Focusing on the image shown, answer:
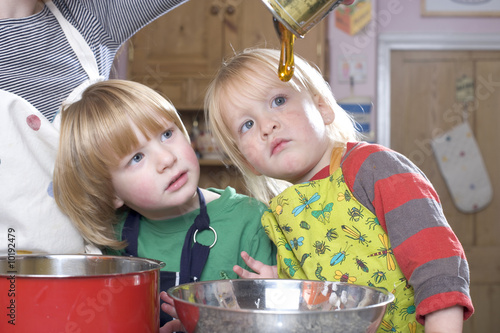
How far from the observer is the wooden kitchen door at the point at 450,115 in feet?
11.7

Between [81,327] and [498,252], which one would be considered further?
[498,252]

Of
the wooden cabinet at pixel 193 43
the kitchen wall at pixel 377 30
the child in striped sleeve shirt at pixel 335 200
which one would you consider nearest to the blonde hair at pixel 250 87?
the child in striped sleeve shirt at pixel 335 200

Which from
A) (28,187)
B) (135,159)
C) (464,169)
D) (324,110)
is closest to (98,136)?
(135,159)

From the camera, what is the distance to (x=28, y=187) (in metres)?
0.84

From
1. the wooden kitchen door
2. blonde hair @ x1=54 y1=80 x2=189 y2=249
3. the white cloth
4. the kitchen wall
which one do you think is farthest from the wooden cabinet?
blonde hair @ x1=54 y1=80 x2=189 y2=249

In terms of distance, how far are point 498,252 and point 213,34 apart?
207 cm

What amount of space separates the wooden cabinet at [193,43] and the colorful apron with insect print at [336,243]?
2105 mm

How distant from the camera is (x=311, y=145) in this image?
965 millimetres

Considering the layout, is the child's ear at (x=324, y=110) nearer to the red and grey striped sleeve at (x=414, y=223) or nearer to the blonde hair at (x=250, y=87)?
the blonde hair at (x=250, y=87)

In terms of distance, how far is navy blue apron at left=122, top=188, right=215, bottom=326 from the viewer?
1.04 metres

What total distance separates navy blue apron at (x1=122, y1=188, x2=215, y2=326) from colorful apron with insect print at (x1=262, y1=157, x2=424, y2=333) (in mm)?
148

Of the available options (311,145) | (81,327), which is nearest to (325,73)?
(311,145)

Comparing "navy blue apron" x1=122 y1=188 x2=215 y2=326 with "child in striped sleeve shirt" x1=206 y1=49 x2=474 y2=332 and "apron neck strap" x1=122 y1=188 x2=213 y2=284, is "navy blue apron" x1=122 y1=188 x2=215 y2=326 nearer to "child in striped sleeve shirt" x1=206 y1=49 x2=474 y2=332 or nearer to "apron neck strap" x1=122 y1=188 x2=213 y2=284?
"apron neck strap" x1=122 y1=188 x2=213 y2=284

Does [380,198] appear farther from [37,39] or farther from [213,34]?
[213,34]
